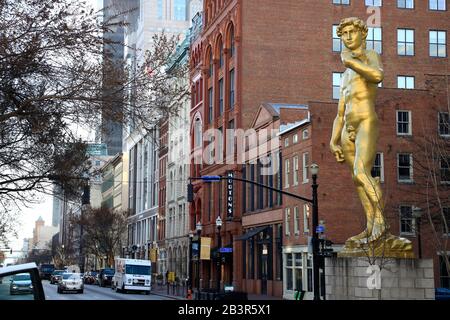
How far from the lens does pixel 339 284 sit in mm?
25797

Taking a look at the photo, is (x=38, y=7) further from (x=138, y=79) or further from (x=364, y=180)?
(x=364, y=180)

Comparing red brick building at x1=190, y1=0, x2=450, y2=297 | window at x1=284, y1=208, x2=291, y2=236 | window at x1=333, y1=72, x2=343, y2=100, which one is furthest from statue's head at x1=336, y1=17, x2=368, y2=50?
window at x1=333, y1=72, x2=343, y2=100

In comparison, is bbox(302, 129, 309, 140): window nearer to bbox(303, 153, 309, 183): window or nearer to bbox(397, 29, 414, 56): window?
bbox(303, 153, 309, 183): window

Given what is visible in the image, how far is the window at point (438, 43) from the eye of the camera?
6109cm

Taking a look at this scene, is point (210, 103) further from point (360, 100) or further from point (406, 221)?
point (360, 100)

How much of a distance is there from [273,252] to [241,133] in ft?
41.8

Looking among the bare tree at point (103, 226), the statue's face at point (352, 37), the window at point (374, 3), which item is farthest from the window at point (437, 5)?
the bare tree at point (103, 226)

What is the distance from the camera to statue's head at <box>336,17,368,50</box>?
24484mm

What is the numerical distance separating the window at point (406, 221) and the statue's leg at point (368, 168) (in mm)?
17095

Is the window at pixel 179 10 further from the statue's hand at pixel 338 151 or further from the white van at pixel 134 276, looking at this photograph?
the statue's hand at pixel 338 151

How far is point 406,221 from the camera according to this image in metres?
43.2

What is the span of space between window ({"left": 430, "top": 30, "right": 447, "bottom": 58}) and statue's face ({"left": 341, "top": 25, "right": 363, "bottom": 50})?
3931cm
